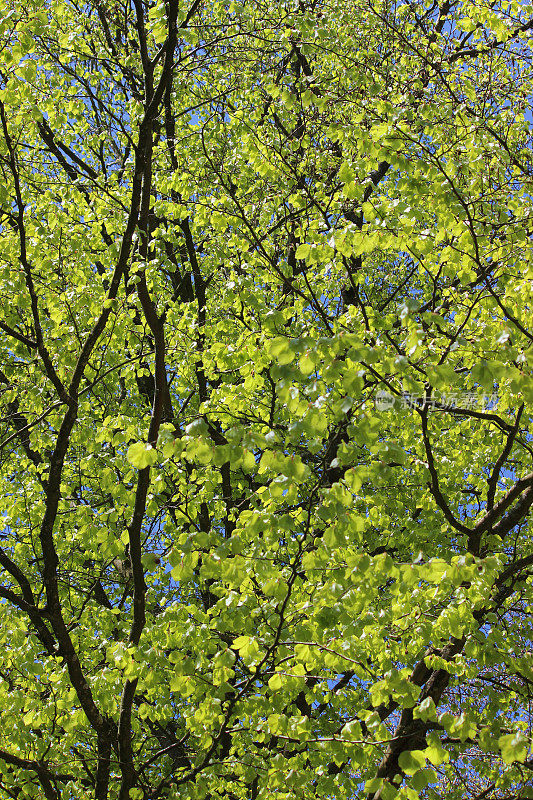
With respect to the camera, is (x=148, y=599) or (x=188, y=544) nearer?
(x=188, y=544)

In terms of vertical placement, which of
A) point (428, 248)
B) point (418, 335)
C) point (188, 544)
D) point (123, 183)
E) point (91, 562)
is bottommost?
A: point (188, 544)

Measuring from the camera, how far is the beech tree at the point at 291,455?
13.2 ft

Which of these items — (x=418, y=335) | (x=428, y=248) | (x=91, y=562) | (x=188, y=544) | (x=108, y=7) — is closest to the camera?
(x=418, y=335)

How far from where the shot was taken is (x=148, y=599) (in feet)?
27.8

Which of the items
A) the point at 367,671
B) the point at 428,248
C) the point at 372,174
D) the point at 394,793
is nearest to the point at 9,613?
the point at 367,671

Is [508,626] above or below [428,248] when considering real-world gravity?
below

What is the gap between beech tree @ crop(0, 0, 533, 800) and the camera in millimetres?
4031

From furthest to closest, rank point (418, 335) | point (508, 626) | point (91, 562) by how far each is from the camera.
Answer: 1. point (91, 562)
2. point (508, 626)
3. point (418, 335)

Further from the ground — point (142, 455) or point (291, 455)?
point (142, 455)

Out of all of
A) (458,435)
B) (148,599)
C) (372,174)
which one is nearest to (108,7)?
(372,174)

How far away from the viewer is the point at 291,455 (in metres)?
3.65

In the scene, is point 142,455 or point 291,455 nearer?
point 291,455

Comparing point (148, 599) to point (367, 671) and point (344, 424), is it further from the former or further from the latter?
point (344, 424)

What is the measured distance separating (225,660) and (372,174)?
29.7 ft
